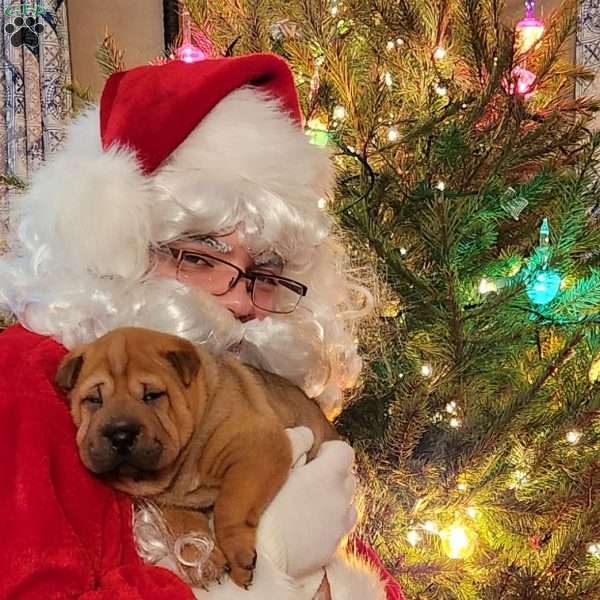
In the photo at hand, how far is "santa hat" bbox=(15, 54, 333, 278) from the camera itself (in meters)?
1.25

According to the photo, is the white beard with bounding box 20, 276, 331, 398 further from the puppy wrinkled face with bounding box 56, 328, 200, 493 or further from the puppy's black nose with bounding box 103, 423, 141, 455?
the puppy's black nose with bounding box 103, 423, 141, 455

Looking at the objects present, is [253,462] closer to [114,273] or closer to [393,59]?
[114,273]

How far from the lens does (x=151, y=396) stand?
1.04 m

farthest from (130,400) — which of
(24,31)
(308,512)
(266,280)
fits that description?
(24,31)

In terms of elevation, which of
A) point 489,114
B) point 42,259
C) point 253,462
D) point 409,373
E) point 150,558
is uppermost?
point 489,114

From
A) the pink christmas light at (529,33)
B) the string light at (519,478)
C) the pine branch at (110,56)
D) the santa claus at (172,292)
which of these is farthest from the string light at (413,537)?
the pine branch at (110,56)

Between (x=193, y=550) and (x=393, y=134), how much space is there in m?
1.02

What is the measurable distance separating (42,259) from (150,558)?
1.57ft

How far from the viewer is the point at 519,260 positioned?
1.72 meters

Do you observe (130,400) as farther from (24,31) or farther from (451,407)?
(24,31)

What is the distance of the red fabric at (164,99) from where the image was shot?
130 cm

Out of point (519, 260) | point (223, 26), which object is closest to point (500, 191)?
point (519, 260)

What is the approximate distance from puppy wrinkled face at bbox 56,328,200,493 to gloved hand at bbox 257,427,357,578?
0.53 feet

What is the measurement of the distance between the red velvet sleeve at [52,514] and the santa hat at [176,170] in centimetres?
26
